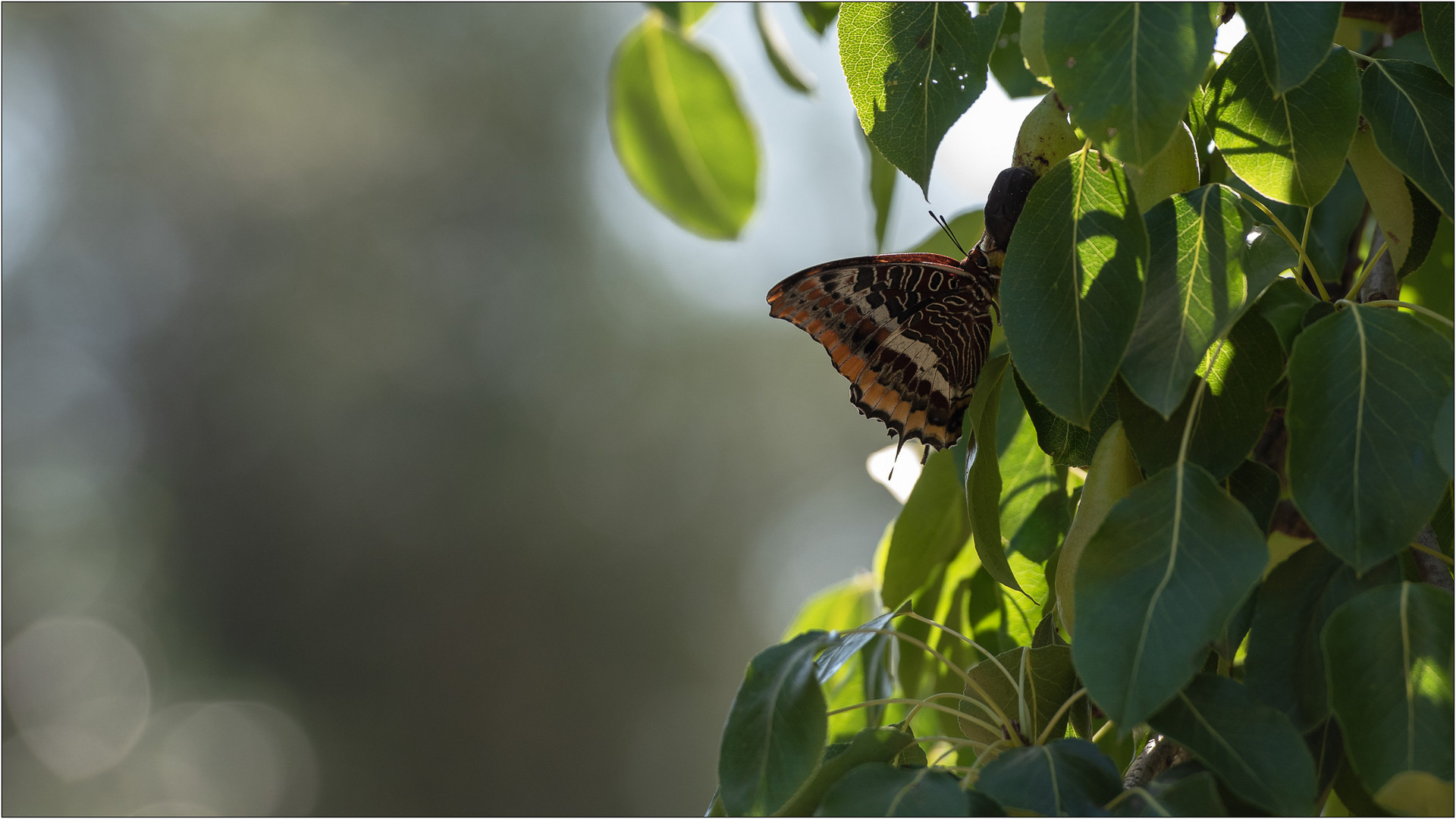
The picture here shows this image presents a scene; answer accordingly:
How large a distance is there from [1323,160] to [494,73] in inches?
224

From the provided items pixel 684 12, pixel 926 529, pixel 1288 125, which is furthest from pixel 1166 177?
pixel 684 12

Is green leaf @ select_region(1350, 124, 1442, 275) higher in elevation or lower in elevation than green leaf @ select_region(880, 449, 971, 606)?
higher

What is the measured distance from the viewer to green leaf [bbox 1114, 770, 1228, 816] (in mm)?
281

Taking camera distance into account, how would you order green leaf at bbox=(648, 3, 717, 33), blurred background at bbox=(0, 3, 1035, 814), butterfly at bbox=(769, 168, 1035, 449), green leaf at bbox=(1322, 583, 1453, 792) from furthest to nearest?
blurred background at bbox=(0, 3, 1035, 814), green leaf at bbox=(648, 3, 717, 33), butterfly at bbox=(769, 168, 1035, 449), green leaf at bbox=(1322, 583, 1453, 792)

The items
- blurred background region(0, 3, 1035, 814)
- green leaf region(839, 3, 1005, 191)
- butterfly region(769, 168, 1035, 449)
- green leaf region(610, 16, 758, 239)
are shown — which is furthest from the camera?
blurred background region(0, 3, 1035, 814)

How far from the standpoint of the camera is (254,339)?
4.99m

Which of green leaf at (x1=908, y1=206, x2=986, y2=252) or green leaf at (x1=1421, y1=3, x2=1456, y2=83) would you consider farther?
green leaf at (x1=908, y1=206, x2=986, y2=252)

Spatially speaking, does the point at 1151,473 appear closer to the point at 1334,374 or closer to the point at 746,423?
the point at 1334,374

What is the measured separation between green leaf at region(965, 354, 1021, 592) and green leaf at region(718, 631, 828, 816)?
94mm

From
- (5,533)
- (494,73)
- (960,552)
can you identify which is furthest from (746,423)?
(960,552)

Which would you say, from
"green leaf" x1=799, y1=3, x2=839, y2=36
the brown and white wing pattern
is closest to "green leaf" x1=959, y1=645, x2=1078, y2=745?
the brown and white wing pattern

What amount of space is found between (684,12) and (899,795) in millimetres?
631

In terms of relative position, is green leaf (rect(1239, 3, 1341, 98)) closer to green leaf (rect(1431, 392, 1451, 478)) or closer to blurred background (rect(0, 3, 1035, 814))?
green leaf (rect(1431, 392, 1451, 478))

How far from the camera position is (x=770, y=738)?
340mm
